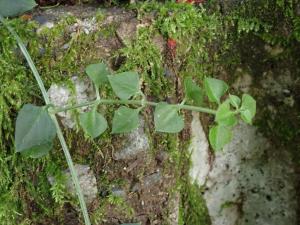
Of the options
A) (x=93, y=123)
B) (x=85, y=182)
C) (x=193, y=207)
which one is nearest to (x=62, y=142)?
(x=93, y=123)

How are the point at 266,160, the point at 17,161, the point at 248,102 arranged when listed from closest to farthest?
the point at 248,102, the point at 17,161, the point at 266,160

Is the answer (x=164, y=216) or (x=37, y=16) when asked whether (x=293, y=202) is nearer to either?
(x=164, y=216)

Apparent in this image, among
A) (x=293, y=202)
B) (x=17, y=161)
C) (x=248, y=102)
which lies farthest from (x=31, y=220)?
(x=293, y=202)

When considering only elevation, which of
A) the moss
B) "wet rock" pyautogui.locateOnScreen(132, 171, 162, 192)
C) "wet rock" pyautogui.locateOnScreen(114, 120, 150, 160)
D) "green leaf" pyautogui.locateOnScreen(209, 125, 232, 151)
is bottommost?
the moss

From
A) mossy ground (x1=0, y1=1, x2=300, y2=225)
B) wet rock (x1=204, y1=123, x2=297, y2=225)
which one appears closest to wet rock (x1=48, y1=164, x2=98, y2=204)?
mossy ground (x1=0, y1=1, x2=300, y2=225)

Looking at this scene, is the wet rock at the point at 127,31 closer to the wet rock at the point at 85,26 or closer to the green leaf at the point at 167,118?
the wet rock at the point at 85,26

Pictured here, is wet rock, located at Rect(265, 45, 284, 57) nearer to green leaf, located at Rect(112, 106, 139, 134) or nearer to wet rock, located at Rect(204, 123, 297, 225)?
wet rock, located at Rect(204, 123, 297, 225)
